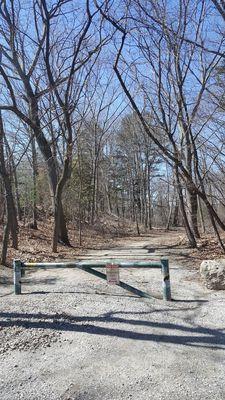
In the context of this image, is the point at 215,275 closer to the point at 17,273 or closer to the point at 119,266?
the point at 119,266

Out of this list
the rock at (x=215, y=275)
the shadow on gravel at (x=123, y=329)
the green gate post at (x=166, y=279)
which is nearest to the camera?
the shadow on gravel at (x=123, y=329)

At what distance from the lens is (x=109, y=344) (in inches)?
204

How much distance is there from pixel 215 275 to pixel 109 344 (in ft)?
11.4

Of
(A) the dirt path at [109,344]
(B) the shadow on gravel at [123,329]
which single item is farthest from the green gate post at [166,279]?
(B) the shadow on gravel at [123,329]

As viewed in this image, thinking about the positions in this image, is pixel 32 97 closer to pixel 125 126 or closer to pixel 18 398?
pixel 18 398

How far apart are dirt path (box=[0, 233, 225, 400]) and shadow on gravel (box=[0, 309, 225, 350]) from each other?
1 centimetres

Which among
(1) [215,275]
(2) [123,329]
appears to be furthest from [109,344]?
(1) [215,275]

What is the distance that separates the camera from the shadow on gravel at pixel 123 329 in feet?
17.2

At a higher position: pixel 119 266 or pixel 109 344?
pixel 119 266

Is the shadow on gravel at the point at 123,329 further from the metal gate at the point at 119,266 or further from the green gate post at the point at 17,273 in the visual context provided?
the green gate post at the point at 17,273

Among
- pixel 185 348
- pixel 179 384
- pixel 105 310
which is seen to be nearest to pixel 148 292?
pixel 105 310

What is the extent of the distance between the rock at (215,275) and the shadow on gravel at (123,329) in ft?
5.81

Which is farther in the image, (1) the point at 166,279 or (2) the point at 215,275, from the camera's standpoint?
(2) the point at 215,275

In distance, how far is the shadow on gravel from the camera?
206 inches
